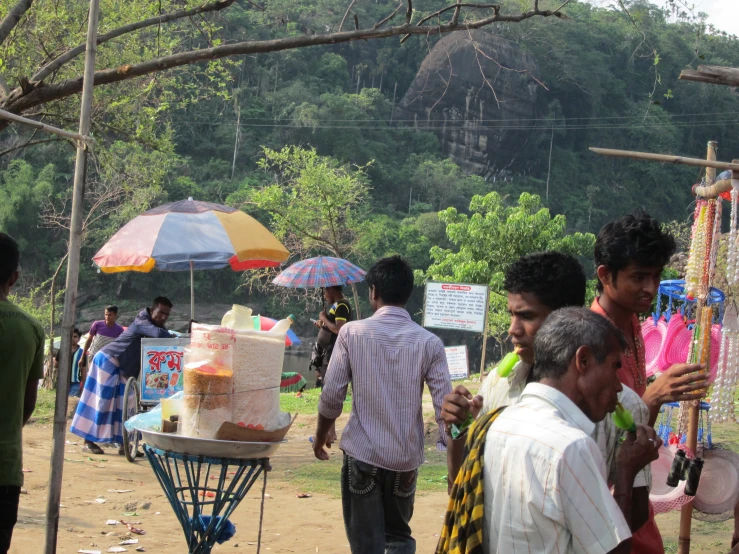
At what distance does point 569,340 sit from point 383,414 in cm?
199

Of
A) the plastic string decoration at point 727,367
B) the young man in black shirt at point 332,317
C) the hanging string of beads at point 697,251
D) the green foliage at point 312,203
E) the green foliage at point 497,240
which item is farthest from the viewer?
the green foliage at point 312,203

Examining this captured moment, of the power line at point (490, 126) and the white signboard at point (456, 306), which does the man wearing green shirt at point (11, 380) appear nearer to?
the white signboard at point (456, 306)

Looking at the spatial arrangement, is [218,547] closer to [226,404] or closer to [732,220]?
[226,404]

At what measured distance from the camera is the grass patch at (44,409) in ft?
40.2

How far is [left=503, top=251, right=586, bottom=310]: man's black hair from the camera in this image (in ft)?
8.24

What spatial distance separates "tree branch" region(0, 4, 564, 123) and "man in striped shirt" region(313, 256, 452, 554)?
122 cm

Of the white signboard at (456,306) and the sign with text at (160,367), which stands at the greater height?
the white signboard at (456,306)

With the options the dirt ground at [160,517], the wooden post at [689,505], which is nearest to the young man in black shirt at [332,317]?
the dirt ground at [160,517]

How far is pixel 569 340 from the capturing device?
1934mm

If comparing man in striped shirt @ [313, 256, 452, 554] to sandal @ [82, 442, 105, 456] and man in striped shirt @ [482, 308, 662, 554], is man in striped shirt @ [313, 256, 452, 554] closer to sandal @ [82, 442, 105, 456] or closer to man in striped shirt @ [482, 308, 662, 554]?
man in striped shirt @ [482, 308, 662, 554]

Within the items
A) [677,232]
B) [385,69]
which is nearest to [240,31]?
[385,69]

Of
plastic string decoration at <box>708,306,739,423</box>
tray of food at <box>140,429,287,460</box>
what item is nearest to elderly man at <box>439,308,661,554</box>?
tray of food at <box>140,429,287,460</box>

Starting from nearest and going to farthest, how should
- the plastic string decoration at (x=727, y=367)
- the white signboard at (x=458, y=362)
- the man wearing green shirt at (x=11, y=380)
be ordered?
the man wearing green shirt at (x=11, y=380)
the plastic string decoration at (x=727, y=367)
the white signboard at (x=458, y=362)

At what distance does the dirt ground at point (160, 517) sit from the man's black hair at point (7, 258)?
2570mm
